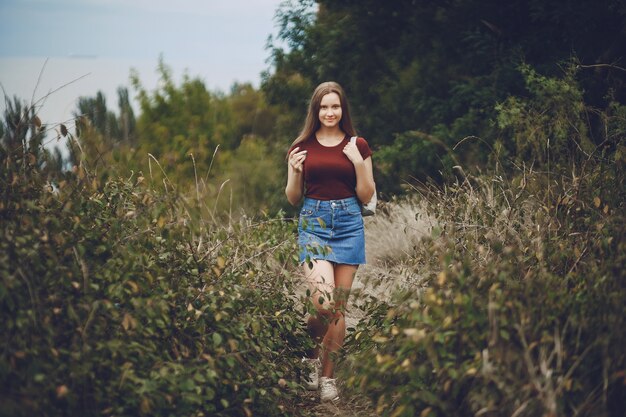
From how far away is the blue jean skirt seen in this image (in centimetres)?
466

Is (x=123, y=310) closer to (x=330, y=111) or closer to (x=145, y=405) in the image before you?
(x=145, y=405)

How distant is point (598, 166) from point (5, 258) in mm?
3607

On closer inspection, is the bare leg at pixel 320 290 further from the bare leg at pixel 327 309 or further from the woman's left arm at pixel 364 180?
the woman's left arm at pixel 364 180

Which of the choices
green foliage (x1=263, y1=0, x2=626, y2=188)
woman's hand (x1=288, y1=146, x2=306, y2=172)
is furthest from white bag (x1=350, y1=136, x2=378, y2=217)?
green foliage (x1=263, y1=0, x2=626, y2=188)

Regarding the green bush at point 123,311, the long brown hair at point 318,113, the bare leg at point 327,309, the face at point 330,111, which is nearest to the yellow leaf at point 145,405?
the green bush at point 123,311

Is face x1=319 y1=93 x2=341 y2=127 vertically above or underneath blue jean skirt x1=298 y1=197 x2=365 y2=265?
above

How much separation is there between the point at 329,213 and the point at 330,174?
0.27m

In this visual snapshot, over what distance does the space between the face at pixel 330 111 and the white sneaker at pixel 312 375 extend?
63.9 inches

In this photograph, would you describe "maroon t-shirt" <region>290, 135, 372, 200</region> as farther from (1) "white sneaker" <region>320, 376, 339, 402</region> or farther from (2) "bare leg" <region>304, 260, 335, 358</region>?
(1) "white sneaker" <region>320, 376, 339, 402</region>

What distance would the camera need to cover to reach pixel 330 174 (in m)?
4.75

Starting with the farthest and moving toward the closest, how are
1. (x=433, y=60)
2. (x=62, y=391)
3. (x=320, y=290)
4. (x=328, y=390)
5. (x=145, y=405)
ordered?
(x=433, y=60) → (x=328, y=390) → (x=320, y=290) → (x=145, y=405) → (x=62, y=391)

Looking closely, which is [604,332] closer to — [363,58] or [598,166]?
[598,166]

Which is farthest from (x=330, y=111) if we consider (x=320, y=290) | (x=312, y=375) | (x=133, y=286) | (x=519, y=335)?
(x=519, y=335)

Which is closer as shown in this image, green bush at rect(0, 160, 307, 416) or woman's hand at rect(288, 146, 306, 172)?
green bush at rect(0, 160, 307, 416)
